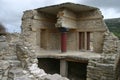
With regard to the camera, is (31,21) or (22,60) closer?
(22,60)

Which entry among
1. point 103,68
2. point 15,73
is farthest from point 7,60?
point 103,68

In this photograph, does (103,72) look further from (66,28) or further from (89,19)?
(89,19)

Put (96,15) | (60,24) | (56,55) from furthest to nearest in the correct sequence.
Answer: (96,15) < (60,24) < (56,55)

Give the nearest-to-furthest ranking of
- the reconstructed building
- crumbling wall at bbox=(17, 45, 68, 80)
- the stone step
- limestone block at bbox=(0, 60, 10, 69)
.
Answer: the stone step
crumbling wall at bbox=(17, 45, 68, 80)
limestone block at bbox=(0, 60, 10, 69)
the reconstructed building

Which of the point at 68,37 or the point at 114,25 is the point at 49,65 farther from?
the point at 114,25

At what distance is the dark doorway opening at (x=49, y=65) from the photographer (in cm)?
1491

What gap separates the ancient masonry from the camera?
431 inches

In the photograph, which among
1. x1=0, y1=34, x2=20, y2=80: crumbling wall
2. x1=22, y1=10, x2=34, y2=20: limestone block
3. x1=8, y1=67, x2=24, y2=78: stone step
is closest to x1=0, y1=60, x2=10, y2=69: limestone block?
x1=0, y1=34, x2=20, y2=80: crumbling wall

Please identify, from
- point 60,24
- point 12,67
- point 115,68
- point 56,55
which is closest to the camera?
point 12,67

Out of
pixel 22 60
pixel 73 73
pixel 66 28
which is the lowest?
pixel 73 73

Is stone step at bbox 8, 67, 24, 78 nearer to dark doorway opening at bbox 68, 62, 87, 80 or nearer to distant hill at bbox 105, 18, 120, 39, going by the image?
dark doorway opening at bbox 68, 62, 87, 80

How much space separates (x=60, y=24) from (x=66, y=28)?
25.6 inches

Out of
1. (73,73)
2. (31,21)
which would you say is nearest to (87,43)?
(73,73)

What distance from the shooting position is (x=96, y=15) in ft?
50.2
